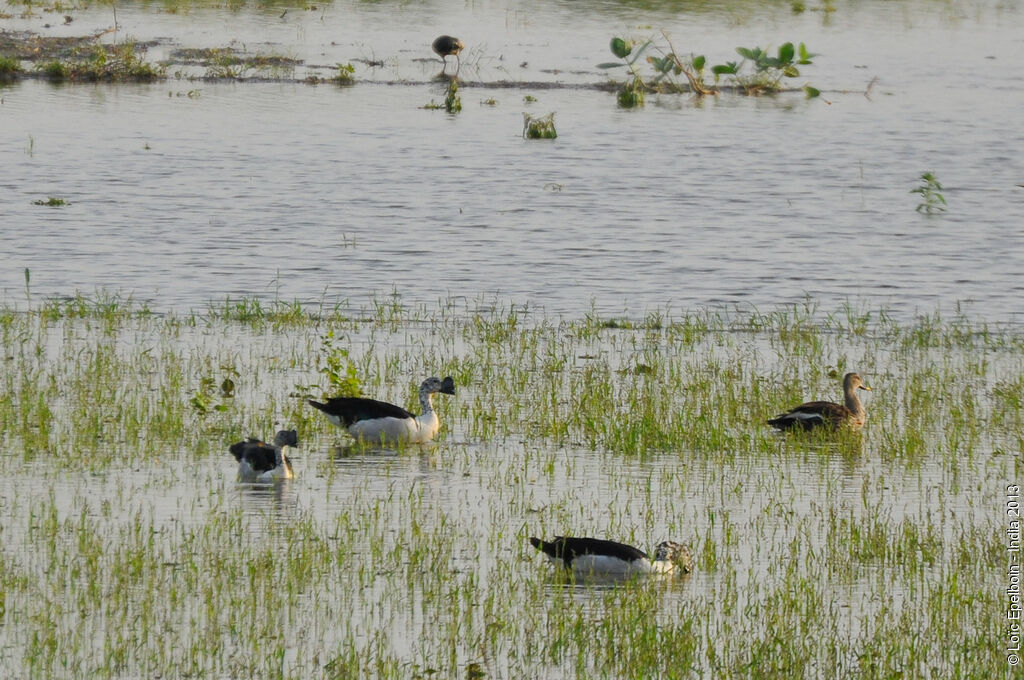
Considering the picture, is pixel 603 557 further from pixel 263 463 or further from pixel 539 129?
pixel 539 129

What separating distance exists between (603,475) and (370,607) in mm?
3022

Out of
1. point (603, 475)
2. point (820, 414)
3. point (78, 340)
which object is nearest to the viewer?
point (603, 475)

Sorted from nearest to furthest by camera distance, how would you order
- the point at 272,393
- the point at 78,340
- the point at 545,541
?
the point at 545,541, the point at 272,393, the point at 78,340

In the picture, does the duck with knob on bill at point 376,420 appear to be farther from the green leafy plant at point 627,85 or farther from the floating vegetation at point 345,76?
the floating vegetation at point 345,76

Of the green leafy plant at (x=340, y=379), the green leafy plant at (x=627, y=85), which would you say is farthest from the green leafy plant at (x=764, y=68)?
the green leafy plant at (x=340, y=379)

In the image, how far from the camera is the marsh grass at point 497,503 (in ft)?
25.6

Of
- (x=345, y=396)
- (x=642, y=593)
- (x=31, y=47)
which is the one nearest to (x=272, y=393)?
(x=345, y=396)

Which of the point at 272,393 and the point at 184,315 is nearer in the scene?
the point at 272,393

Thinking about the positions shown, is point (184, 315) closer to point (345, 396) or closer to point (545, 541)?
point (345, 396)

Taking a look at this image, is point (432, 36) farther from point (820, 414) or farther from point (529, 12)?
point (820, 414)

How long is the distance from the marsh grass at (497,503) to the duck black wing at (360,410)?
10.9 inches

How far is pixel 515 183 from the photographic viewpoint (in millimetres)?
28359

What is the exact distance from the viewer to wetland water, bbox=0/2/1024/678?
8.04m

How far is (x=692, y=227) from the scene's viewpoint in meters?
24.5
